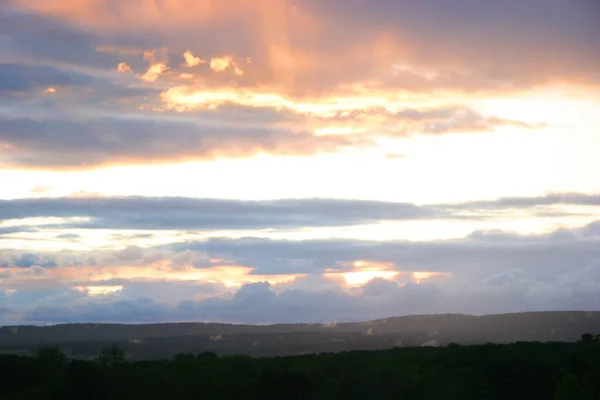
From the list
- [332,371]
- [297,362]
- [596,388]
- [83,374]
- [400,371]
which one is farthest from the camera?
[297,362]

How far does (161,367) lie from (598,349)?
301ft

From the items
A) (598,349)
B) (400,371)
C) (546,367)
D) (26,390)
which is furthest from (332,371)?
(598,349)

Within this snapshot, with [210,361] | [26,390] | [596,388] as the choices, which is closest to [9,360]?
[26,390]

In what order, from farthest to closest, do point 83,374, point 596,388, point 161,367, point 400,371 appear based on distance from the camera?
point 161,367 → point 400,371 → point 83,374 → point 596,388

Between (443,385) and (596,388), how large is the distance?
45741 mm

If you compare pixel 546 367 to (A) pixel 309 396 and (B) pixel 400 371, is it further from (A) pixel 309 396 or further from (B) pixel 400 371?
(A) pixel 309 396

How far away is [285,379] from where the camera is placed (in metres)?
137

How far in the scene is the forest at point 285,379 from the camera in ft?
438

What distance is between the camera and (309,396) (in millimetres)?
133250

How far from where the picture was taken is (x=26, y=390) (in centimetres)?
13750

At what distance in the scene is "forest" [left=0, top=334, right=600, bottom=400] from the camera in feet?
438

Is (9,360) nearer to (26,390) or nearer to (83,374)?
(26,390)

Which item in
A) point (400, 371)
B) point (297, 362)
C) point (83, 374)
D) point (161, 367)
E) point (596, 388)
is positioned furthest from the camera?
point (297, 362)

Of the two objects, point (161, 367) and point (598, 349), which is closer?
point (161, 367)
